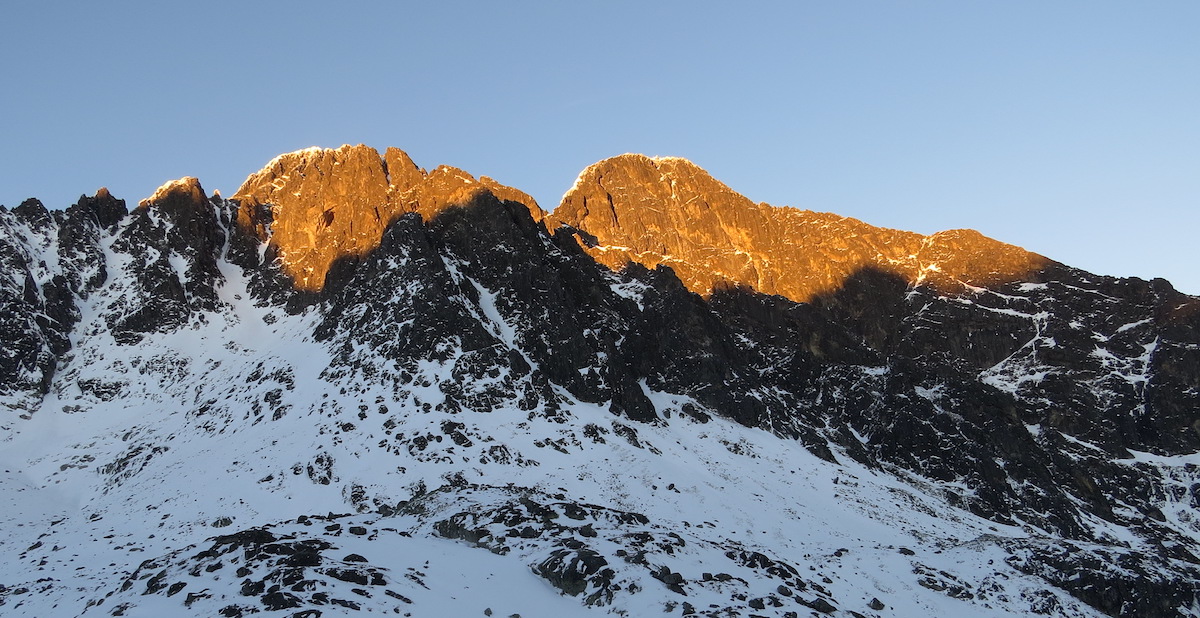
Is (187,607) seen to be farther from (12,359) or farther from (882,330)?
(882,330)

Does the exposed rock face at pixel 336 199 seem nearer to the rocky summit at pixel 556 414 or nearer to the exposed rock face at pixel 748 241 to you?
the rocky summit at pixel 556 414

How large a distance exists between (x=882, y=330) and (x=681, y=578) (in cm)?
11049

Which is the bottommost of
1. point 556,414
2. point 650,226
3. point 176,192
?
point 556,414

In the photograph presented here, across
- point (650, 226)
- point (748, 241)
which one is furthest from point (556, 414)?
point (748, 241)

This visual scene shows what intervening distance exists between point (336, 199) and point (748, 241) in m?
75.5

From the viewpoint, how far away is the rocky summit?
38.4 meters

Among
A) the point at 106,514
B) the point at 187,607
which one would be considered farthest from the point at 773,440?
the point at 187,607

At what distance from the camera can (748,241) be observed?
156000mm

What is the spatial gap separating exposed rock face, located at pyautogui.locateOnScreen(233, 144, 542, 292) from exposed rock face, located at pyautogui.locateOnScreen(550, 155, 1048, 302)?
23985 mm

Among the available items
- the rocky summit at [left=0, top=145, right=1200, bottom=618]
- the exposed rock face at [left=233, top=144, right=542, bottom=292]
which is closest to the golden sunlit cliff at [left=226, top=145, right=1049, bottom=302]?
the exposed rock face at [left=233, top=144, right=542, bottom=292]

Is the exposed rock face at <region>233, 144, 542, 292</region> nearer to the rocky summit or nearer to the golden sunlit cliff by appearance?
the golden sunlit cliff

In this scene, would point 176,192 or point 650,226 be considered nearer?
point 176,192

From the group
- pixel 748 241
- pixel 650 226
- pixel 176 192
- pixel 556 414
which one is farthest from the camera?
pixel 748 241

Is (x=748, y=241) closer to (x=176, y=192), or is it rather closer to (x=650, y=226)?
(x=650, y=226)
